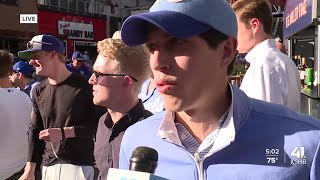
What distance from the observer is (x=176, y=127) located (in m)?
1.65

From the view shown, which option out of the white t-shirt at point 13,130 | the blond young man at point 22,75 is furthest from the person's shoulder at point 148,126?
the blond young man at point 22,75

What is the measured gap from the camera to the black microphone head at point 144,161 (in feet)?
4.24

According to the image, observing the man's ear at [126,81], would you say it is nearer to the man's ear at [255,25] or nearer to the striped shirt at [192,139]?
the man's ear at [255,25]

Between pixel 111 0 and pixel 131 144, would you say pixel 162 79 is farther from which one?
pixel 111 0

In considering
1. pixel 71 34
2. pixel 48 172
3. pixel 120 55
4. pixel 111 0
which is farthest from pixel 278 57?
pixel 111 0

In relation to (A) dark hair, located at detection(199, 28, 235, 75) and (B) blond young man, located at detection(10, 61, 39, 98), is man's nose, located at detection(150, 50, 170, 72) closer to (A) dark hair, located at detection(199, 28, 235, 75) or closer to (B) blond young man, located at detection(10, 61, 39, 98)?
(A) dark hair, located at detection(199, 28, 235, 75)

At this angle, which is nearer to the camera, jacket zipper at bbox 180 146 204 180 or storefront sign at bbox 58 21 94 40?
jacket zipper at bbox 180 146 204 180

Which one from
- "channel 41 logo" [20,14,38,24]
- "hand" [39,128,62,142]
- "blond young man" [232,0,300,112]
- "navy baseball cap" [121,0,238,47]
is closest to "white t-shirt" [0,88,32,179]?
"hand" [39,128,62,142]

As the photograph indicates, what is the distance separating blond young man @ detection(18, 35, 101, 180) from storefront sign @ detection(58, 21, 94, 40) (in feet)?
84.6

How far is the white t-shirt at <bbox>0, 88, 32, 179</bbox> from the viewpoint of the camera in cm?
465

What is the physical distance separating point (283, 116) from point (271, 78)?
5.26 feet

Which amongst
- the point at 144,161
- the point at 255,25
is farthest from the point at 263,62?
the point at 144,161

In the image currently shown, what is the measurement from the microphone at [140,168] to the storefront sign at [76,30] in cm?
2884

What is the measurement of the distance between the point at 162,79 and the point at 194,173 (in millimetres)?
334
